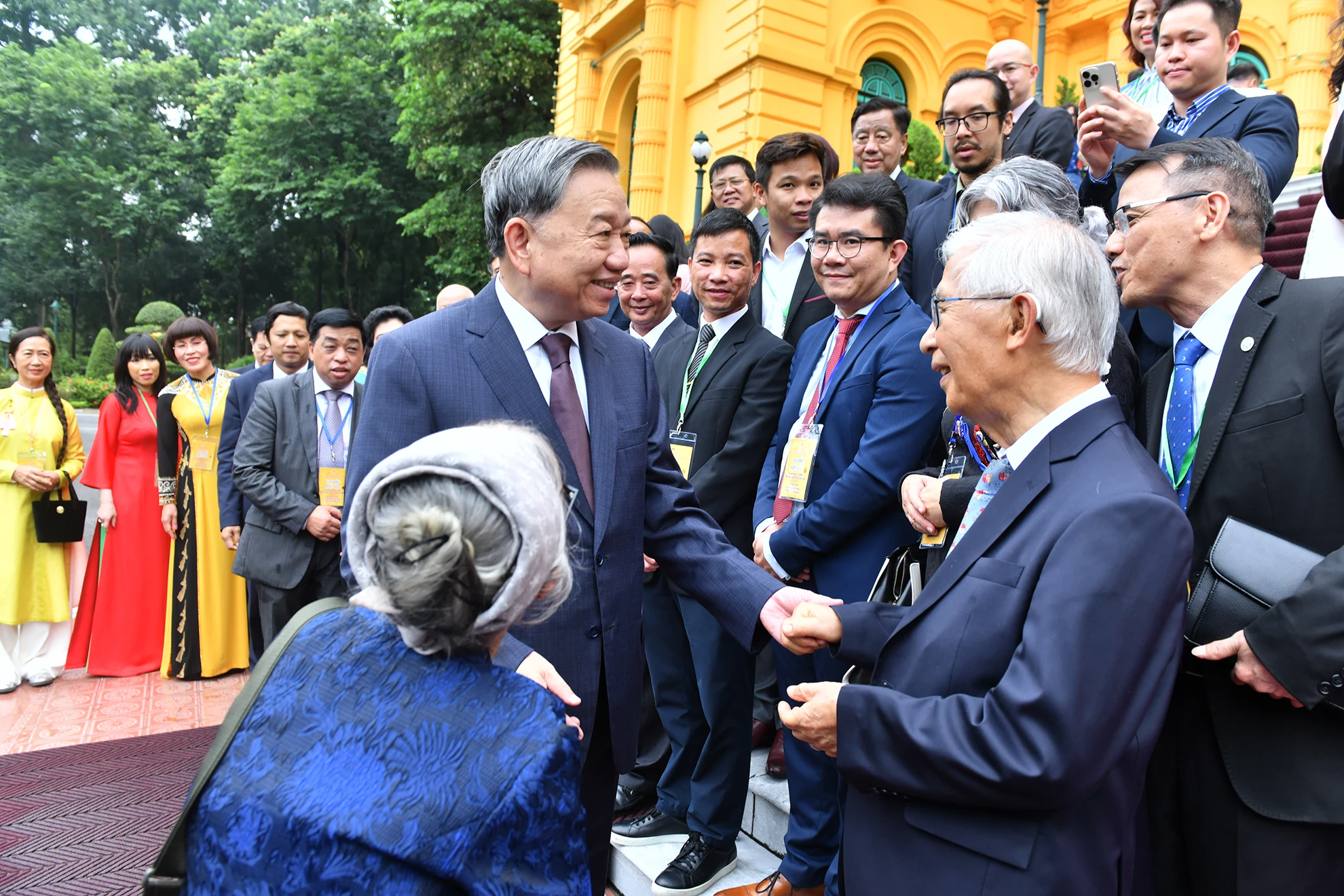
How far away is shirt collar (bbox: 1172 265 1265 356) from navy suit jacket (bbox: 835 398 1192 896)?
0.61 m

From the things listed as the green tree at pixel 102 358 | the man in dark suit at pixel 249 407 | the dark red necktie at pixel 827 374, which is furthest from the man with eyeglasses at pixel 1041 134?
the green tree at pixel 102 358

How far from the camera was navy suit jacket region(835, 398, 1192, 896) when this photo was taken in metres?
1.45

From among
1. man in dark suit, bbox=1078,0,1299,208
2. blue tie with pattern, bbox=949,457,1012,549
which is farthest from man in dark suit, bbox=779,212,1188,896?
man in dark suit, bbox=1078,0,1299,208

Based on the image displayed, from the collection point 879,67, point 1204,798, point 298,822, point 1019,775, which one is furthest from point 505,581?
point 879,67

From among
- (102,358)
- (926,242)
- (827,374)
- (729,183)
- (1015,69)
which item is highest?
(1015,69)

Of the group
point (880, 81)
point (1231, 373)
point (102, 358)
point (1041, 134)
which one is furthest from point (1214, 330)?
point (102, 358)

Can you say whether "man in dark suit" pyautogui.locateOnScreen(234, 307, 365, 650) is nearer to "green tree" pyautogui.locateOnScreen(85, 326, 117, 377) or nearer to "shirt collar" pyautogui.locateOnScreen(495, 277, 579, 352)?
"shirt collar" pyautogui.locateOnScreen(495, 277, 579, 352)

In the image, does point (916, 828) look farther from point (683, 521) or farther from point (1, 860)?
point (1, 860)

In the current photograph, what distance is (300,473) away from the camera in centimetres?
522

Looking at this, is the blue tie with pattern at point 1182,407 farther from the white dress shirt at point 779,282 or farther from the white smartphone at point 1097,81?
the white dress shirt at point 779,282

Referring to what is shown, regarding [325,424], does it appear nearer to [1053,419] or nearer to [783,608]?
[783,608]

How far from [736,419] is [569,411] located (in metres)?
1.41

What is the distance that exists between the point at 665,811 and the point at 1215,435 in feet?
8.38

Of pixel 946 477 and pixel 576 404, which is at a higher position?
pixel 576 404
